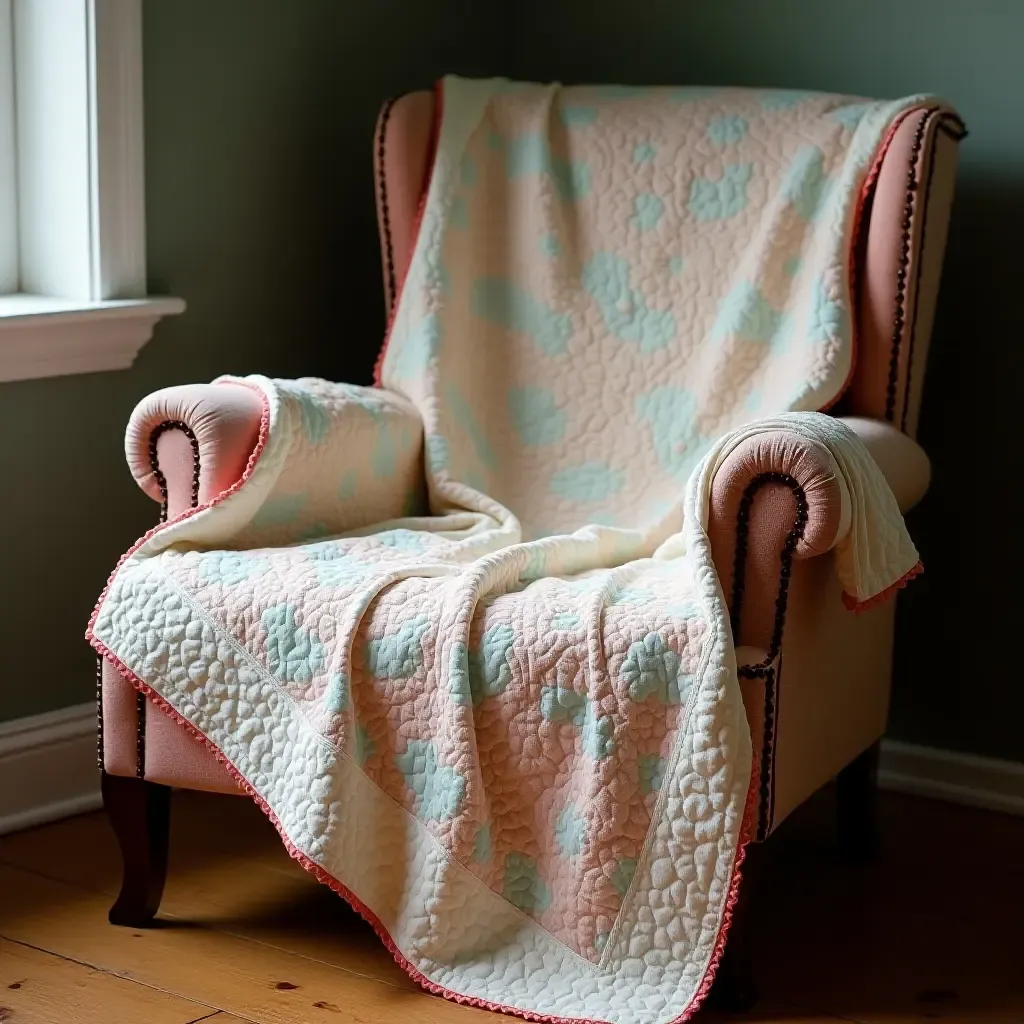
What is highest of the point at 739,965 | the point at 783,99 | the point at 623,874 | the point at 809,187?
the point at 783,99

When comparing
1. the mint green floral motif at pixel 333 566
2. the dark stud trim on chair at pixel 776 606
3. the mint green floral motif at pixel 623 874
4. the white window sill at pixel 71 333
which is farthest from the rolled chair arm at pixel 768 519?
the white window sill at pixel 71 333

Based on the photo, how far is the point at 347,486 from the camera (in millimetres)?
2045

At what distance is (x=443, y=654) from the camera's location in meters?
1.66

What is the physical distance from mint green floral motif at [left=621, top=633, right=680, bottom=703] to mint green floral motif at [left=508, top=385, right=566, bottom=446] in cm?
71

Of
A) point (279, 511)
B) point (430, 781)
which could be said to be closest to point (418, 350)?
point (279, 511)

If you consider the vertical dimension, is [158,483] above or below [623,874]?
above

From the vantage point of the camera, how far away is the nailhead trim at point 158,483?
1.82 m

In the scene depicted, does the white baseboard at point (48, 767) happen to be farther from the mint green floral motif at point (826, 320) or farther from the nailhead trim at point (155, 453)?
the mint green floral motif at point (826, 320)

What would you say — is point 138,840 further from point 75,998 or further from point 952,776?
point 952,776

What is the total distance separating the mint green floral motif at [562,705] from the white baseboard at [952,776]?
3.29 ft

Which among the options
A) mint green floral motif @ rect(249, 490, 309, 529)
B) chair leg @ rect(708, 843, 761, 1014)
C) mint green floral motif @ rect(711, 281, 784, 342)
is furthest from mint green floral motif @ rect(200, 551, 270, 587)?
mint green floral motif @ rect(711, 281, 784, 342)

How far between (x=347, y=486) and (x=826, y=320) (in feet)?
2.16

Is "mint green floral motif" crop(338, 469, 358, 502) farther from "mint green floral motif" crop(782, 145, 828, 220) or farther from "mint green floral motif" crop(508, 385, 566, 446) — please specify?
"mint green floral motif" crop(782, 145, 828, 220)

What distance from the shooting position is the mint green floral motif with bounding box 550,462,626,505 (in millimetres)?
2213
